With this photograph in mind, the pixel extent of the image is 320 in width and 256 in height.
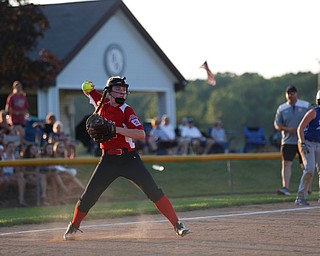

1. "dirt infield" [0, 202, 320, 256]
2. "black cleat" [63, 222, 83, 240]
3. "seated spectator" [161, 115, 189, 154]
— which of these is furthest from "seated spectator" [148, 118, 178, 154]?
"black cleat" [63, 222, 83, 240]

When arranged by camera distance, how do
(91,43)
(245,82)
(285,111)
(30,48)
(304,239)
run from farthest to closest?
1. (245,82)
2. (91,43)
3. (30,48)
4. (285,111)
5. (304,239)

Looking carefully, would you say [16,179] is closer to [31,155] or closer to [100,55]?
[31,155]

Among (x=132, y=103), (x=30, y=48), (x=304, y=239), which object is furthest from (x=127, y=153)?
(x=132, y=103)

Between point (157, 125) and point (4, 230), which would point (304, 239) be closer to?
point (4, 230)

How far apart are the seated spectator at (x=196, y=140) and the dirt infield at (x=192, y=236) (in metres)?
13.1

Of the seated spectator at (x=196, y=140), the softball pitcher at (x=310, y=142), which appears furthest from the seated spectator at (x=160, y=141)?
the softball pitcher at (x=310, y=142)

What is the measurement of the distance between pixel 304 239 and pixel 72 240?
2.82 meters

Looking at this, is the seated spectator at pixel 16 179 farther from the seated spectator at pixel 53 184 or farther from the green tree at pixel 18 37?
the green tree at pixel 18 37

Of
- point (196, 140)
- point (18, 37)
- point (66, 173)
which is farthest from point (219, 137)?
point (66, 173)

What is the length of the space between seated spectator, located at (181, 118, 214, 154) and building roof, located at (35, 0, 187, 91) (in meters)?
4.83

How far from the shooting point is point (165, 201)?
10367 millimetres

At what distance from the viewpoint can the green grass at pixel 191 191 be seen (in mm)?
14617

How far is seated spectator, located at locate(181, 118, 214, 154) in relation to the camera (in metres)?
26.8

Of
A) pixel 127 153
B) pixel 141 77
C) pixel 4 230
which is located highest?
pixel 141 77
